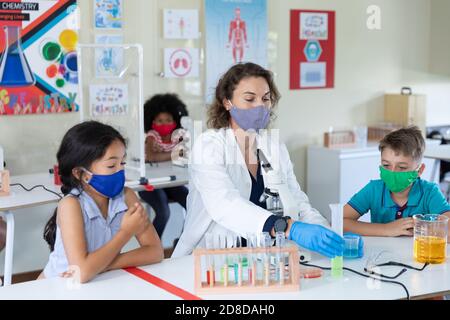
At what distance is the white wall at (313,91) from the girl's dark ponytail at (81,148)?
189 cm

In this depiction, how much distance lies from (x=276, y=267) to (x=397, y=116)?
13.9ft

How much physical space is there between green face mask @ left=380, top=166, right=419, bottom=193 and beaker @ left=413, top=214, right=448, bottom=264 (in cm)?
34

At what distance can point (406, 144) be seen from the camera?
8.49 ft

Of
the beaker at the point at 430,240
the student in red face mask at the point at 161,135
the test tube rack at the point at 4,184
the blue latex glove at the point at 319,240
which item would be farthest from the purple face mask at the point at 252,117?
the student in red face mask at the point at 161,135

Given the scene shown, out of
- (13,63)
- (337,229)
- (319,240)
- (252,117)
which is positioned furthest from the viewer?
(13,63)

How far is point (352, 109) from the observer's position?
5793 millimetres

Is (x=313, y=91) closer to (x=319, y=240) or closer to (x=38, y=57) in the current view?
(x=38, y=57)

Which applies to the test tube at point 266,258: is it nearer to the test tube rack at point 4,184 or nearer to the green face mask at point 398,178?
the green face mask at point 398,178

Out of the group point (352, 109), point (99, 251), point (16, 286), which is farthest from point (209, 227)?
point (352, 109)

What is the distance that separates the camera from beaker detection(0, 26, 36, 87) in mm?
4062

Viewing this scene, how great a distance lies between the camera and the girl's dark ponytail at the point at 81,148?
232cm

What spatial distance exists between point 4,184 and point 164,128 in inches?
49.2

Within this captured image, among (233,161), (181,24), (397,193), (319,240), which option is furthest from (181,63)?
(319,240)

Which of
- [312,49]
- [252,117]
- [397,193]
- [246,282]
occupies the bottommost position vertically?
[246,282]
